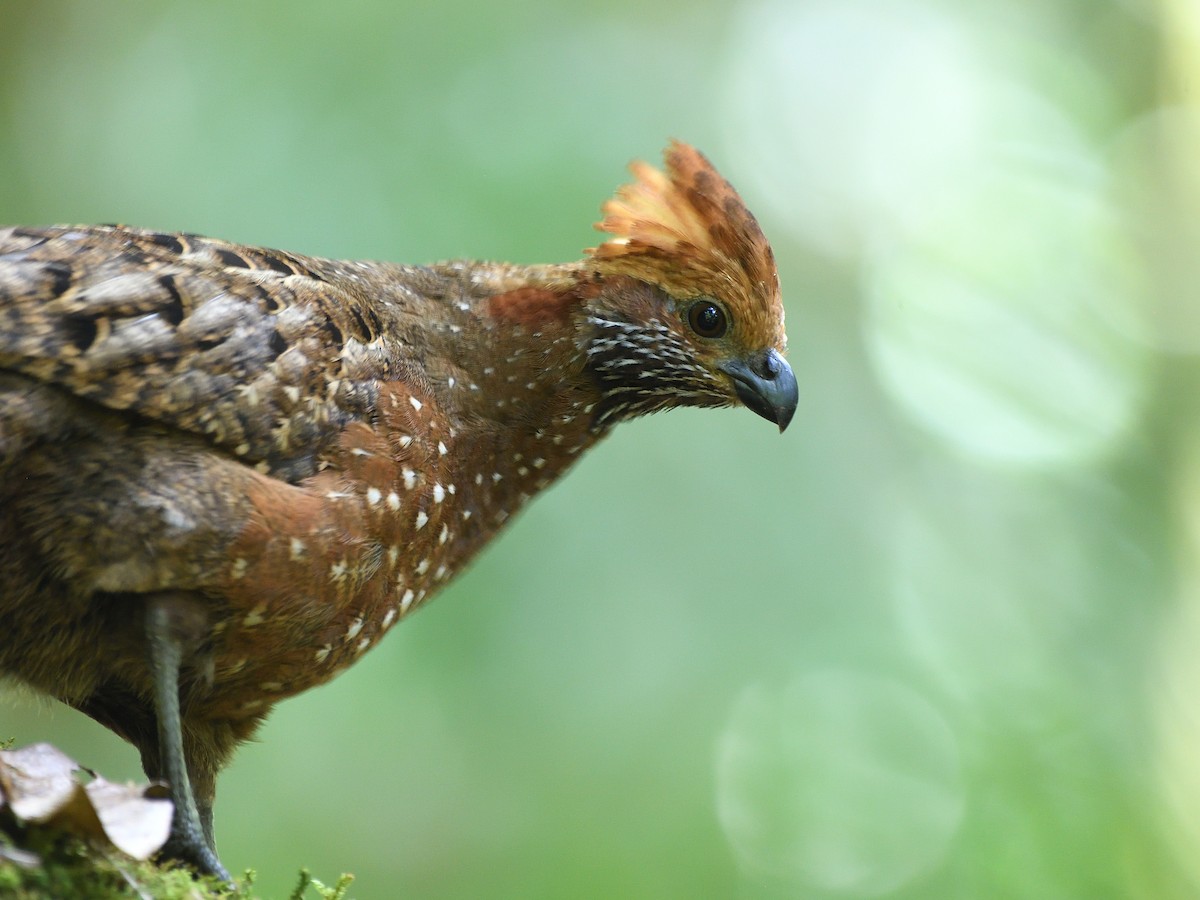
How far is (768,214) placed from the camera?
9.00 meters

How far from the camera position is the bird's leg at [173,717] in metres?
2.92

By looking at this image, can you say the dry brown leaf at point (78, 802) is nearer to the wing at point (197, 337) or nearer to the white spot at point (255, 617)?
the white spot at point (255, 617)

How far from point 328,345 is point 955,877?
6.93 meters

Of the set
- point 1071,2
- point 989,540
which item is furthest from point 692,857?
point 1071,2

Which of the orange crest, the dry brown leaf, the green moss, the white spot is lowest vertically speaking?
the green moss

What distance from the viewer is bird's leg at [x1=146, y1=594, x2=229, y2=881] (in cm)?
292

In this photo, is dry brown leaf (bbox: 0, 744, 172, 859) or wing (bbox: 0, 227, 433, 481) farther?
wing (bbox: 0, 227, 433, 481)

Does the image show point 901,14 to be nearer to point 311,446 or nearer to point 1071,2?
point 1071,2

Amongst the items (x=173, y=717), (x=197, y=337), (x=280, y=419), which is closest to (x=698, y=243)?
(x=280, y=419)

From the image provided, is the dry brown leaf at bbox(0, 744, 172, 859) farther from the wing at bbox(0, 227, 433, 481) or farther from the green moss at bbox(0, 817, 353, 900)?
A: the wing at bbox(0, 227, 433, 481)

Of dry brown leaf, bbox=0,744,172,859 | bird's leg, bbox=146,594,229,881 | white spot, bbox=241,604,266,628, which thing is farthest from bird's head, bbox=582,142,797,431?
dry brown leaf, bbox=0,744,172,859

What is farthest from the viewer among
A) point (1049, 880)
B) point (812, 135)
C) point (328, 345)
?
point (812, 135)

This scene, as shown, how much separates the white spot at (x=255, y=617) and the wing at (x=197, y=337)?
0.41m

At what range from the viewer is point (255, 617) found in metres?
3.12
